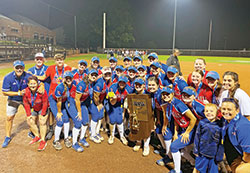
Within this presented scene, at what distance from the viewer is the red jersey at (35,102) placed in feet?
15.9

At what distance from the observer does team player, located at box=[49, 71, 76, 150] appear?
4.66 m

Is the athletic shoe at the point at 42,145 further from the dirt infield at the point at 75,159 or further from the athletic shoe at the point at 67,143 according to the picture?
the athletic shoe at the point at 67,143

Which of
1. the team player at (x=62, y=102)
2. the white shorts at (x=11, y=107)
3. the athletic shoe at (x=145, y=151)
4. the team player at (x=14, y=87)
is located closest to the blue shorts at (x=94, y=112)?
the team player at (x=62, y=102)

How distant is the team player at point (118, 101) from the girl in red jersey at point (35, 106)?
162cm

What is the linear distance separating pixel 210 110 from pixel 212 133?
36 cm

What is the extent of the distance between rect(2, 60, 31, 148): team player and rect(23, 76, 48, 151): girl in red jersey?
0.72 ft

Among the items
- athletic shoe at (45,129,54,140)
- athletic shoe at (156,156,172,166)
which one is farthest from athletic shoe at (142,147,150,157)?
athletic shoe at (45,129,54,140)

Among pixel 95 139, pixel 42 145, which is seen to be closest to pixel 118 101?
pixel 95 139

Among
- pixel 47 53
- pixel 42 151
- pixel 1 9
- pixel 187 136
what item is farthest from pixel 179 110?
pixel 1 9

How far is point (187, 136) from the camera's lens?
367 cm

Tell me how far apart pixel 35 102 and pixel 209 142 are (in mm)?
3957

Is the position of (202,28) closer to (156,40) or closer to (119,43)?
(156,40)

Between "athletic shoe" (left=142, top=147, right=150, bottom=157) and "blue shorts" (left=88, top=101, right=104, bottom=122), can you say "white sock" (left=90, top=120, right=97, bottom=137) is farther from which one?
"athletic shoe" (left=142, top=147, right=150, bottom=157)

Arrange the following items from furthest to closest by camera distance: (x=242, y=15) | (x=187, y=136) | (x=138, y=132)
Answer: (x=242, y=15) < (x=138, y=132) < (x=187, y=136)
